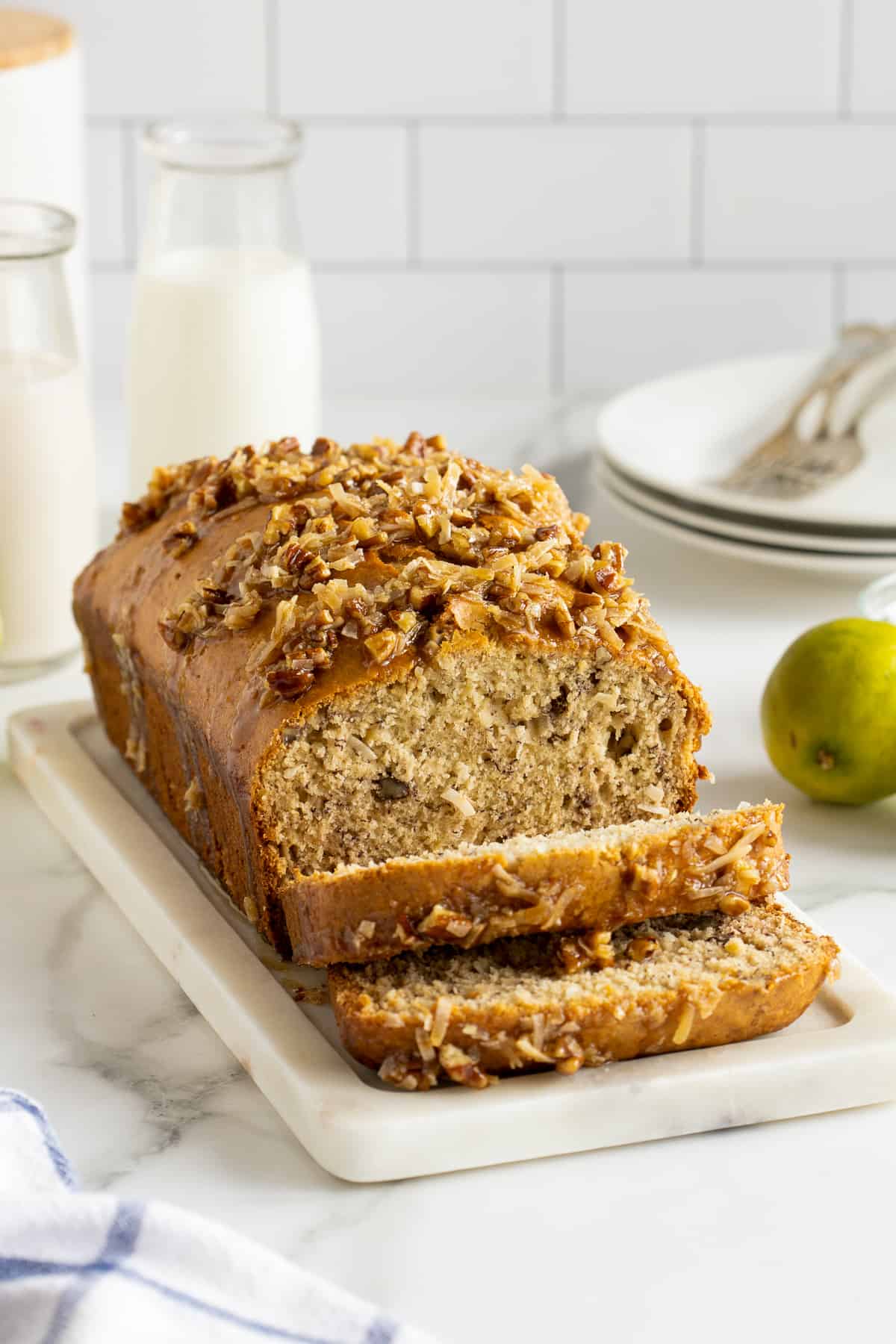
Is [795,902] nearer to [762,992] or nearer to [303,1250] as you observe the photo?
[762,992]

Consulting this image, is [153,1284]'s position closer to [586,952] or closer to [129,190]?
[586,952]

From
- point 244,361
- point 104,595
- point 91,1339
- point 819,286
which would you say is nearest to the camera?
point 91,1339

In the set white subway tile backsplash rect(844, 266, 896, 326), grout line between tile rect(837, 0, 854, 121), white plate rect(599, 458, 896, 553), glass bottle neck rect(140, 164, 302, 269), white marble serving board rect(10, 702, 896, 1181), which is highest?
grout line between tile rect(837, 0, 854, 121)

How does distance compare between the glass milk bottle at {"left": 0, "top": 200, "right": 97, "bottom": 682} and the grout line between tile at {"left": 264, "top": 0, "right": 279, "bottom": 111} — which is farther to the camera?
the grout line between tile at {"left": 264, "top": 0, "right": 279, "bottom": 111}

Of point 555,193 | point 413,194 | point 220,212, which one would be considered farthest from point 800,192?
point 220,212

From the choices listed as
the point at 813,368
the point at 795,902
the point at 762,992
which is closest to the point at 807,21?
the point at 813,368

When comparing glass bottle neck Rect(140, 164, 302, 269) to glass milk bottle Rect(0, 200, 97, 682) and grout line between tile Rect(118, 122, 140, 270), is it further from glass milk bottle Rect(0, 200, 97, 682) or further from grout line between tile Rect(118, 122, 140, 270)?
grout line between tile Rect(118, 122, 140, 270)

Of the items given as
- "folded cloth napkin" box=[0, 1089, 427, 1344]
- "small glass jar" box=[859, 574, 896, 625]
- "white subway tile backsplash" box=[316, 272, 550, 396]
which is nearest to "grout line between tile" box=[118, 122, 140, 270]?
"white subway tile backsplash" box=[316, 272, 550, 396]

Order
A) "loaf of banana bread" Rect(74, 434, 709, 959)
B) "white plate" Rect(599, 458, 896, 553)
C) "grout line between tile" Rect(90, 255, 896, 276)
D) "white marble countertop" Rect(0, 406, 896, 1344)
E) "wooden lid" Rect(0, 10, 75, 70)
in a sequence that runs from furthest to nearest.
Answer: "grout line between tile" Rect(90, 255, 896, 276) → "wooden lid" Rect(0, 10, 75, 70) → "white plate" Rect(599, 458, 896, 553) → "loaf of banana bread" Rect(74, 434, 709, 959) → "white marble countertop" Rect(0, 406, 896, 1344)
